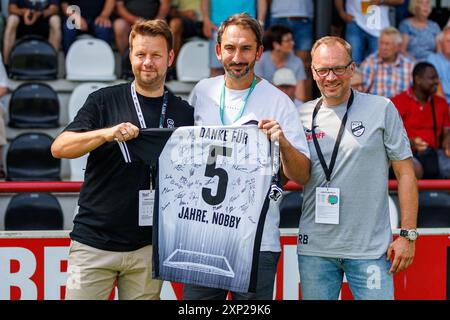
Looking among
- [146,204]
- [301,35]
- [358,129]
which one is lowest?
[146,204]

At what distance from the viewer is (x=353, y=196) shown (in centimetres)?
451

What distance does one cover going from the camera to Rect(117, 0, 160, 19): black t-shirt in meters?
9.70

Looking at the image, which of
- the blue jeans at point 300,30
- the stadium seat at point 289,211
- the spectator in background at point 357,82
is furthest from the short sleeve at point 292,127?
the blue jeans at point 300,30

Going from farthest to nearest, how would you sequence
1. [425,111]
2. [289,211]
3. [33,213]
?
[425,111], [33,213], [289,211]

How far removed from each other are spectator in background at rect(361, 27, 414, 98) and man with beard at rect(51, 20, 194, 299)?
5.12 meters

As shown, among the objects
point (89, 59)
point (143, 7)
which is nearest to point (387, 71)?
point (143, 7)

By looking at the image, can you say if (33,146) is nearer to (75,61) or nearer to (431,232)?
(75,61)

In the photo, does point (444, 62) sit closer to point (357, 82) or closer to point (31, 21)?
point (357, 82)

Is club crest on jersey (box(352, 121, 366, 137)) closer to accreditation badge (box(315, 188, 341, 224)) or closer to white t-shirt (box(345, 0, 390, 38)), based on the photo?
accreditation badge (box(315, 188, 341, 224))

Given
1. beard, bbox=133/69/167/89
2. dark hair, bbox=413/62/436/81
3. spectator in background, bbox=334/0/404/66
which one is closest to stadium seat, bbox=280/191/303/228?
beard, bbox=133/69/167/89

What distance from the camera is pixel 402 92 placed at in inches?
344

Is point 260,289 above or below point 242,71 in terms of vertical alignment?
below

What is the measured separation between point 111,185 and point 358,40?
18.9 ft
